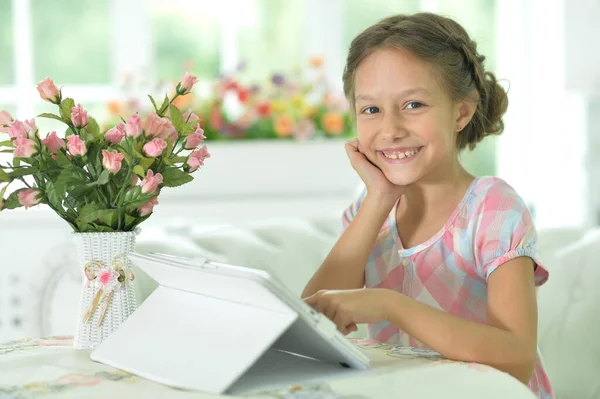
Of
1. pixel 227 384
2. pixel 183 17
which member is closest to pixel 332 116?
pixel 183 17

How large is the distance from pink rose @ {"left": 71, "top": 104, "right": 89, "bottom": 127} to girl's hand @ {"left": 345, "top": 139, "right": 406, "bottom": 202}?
56 centimetres

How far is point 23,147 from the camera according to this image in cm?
120

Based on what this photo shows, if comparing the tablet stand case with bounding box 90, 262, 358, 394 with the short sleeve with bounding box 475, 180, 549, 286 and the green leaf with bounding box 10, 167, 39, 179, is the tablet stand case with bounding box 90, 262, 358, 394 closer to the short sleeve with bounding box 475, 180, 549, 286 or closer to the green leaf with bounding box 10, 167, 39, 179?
the green leaf with bounding box 10, 167, 39, 179

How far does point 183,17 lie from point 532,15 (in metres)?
1.64

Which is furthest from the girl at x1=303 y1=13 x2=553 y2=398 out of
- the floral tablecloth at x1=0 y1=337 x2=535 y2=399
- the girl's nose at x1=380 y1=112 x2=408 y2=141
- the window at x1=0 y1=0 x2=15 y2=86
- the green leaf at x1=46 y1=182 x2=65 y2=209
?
the window at x1=0 y1=0 x2=15 y2=86

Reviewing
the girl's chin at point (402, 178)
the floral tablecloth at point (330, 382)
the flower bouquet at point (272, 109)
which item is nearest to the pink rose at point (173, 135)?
the floral tablecloth at point (330, 382)

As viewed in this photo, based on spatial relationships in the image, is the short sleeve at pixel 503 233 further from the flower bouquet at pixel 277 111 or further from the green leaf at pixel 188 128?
the flower bouquet at pixel 277 111

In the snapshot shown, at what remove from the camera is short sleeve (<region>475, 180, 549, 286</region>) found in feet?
4.49

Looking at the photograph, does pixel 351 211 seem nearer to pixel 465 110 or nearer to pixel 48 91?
pixel 465 110

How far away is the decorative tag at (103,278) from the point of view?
1.28 m

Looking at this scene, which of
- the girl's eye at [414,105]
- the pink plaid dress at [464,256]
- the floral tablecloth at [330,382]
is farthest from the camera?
the girl's eye at [414,105]

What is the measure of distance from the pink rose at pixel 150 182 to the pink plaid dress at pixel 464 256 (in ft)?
1.69

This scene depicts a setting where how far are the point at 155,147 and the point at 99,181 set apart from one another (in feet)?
0.32

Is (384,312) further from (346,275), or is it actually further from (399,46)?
(399,46)
